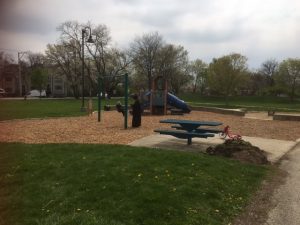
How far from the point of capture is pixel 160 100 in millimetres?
23109

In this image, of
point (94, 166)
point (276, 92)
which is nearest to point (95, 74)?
point (276, 92)

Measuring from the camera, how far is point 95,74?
61969 mm

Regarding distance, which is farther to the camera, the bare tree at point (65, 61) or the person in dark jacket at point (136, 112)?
the bare tree at point (65, 61)

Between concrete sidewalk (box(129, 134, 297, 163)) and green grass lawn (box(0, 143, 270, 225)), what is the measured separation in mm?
1519

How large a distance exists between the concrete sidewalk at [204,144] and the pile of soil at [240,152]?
0.43 meters

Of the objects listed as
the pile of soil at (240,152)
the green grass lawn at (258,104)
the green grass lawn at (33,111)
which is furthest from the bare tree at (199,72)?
the pile of soil at (240,152)

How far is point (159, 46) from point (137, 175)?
5788 centimetres

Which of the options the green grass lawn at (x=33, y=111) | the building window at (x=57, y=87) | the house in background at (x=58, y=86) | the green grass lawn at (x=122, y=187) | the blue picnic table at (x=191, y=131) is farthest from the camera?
the building window at (x=57, y=87)

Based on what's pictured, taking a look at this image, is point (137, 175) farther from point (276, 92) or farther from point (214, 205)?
point (276, 92)

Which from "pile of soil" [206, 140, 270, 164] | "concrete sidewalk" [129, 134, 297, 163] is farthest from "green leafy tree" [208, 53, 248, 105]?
"pile of soil" [206, 140, 270, 164]

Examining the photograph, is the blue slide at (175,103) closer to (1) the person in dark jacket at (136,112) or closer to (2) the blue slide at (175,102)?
(2) the blue slide at (175,102)

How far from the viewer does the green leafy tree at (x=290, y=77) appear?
5797cm

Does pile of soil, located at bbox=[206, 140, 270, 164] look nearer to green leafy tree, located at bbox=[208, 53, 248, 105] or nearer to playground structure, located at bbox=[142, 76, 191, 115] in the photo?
playground structure, located at bbox=[142, 76, 191, 115]

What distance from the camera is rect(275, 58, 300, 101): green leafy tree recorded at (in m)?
58.0
